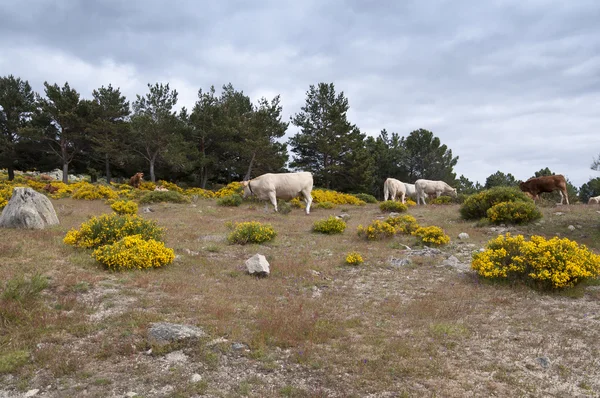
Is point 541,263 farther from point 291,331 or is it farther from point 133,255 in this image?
point 133,255

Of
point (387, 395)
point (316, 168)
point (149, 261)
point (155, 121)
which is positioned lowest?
point (387, 395)

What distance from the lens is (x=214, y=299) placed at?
19.9 feet

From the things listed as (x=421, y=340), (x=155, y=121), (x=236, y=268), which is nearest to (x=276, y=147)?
(x=155, y=121)

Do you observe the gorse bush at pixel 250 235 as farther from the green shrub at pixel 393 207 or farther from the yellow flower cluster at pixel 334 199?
the yellow flower cluster at pixel 334 199

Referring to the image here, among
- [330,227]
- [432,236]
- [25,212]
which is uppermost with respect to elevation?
[25,212]

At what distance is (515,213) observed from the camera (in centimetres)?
1317

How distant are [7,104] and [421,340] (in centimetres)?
5011

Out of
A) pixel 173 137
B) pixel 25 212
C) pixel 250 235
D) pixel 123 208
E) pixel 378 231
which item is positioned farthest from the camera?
pixel 173 137

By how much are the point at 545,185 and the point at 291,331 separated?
69.3 feet

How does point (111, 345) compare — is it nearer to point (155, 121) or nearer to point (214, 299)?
point (214, 299)

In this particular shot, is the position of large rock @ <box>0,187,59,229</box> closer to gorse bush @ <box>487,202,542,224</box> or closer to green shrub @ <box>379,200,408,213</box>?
green shrub @ <box>379,200,408,213</box>

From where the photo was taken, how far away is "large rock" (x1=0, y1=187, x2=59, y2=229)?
10.6 metres

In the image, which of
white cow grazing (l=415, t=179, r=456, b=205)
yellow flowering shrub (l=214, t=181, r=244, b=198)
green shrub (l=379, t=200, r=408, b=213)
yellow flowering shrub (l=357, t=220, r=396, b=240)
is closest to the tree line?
yellow flowering shrub (l=214, t=181, r=244, b=198)

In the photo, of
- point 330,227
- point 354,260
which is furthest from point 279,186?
point 354,260
